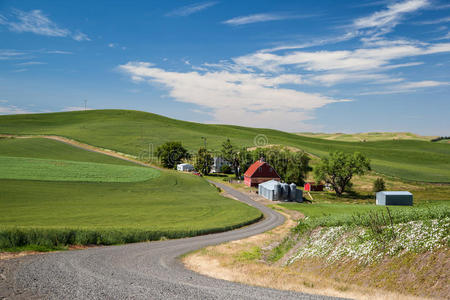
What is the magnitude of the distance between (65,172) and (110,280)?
5451cm

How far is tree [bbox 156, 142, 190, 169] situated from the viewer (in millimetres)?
107188

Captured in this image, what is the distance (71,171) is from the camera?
61938 millimetres

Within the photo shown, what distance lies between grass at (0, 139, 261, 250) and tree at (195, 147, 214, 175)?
34.6 meters

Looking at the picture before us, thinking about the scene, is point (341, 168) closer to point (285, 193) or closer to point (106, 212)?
point (285, 193)

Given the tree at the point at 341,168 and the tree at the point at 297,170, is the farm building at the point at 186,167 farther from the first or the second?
the tree at the point at 341,168

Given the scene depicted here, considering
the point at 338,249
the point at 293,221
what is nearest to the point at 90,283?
the point at 338,249

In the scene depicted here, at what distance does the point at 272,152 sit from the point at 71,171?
62.4m

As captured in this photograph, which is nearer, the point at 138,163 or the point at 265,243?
the point at 265,243

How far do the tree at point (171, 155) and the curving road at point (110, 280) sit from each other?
87065 mm

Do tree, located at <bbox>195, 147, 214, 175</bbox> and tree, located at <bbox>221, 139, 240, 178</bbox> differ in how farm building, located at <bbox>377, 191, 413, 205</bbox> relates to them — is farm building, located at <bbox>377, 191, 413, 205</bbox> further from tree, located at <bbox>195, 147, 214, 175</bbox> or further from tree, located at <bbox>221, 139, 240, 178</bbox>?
tree, located at <bbox>195, 147, 214, 175</bbox>

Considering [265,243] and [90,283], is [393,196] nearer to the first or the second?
[265,243]

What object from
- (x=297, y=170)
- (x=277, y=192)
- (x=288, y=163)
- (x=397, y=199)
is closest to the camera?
(x=397, y=199)

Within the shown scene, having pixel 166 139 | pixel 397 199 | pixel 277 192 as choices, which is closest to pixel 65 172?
pixel 277 192

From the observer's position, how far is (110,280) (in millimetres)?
13445
